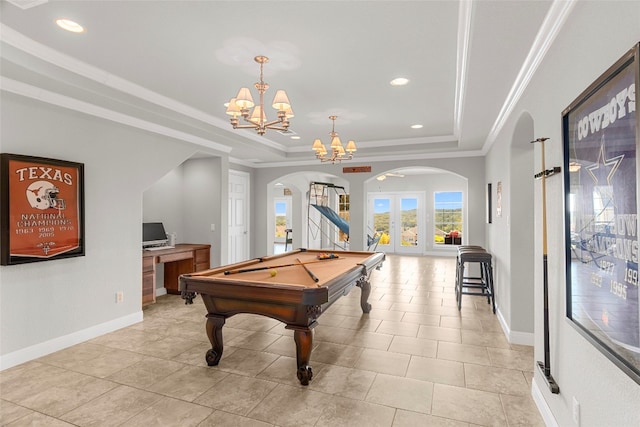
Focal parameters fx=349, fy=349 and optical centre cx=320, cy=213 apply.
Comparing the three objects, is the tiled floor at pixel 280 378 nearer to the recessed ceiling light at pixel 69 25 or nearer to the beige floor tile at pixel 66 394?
the beige floor tile at pixel 66 394

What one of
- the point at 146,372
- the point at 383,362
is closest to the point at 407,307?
the point at 383,362

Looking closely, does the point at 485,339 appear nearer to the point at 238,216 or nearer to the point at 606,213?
the point at 606,213

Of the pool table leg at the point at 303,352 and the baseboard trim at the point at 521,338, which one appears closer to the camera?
the pool table leg at the point at 303,352

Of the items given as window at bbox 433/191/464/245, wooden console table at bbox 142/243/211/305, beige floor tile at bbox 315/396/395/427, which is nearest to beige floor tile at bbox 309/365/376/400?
beige floor tile at bbox 315/396/395/427

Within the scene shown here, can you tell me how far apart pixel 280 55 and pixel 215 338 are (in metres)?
2.63

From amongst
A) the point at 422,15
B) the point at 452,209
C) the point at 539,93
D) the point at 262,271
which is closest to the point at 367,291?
the point at 262,271

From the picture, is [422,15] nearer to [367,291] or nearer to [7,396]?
[367,291]

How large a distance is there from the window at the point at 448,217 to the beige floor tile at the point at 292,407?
949 centimetres

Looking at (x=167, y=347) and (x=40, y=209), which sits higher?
(x=40, y=209)

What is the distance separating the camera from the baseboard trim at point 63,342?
326cm

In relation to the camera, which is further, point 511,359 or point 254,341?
point 254,341

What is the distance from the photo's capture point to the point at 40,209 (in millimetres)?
3414

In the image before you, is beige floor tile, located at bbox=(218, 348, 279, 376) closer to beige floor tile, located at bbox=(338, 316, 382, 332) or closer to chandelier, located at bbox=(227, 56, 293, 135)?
beige floor tile, located at bbox=(338, 316, 382, 332)

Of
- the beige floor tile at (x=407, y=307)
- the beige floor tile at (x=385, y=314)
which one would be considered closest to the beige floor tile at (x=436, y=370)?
the beige floor tile at (x=385, y=314)
